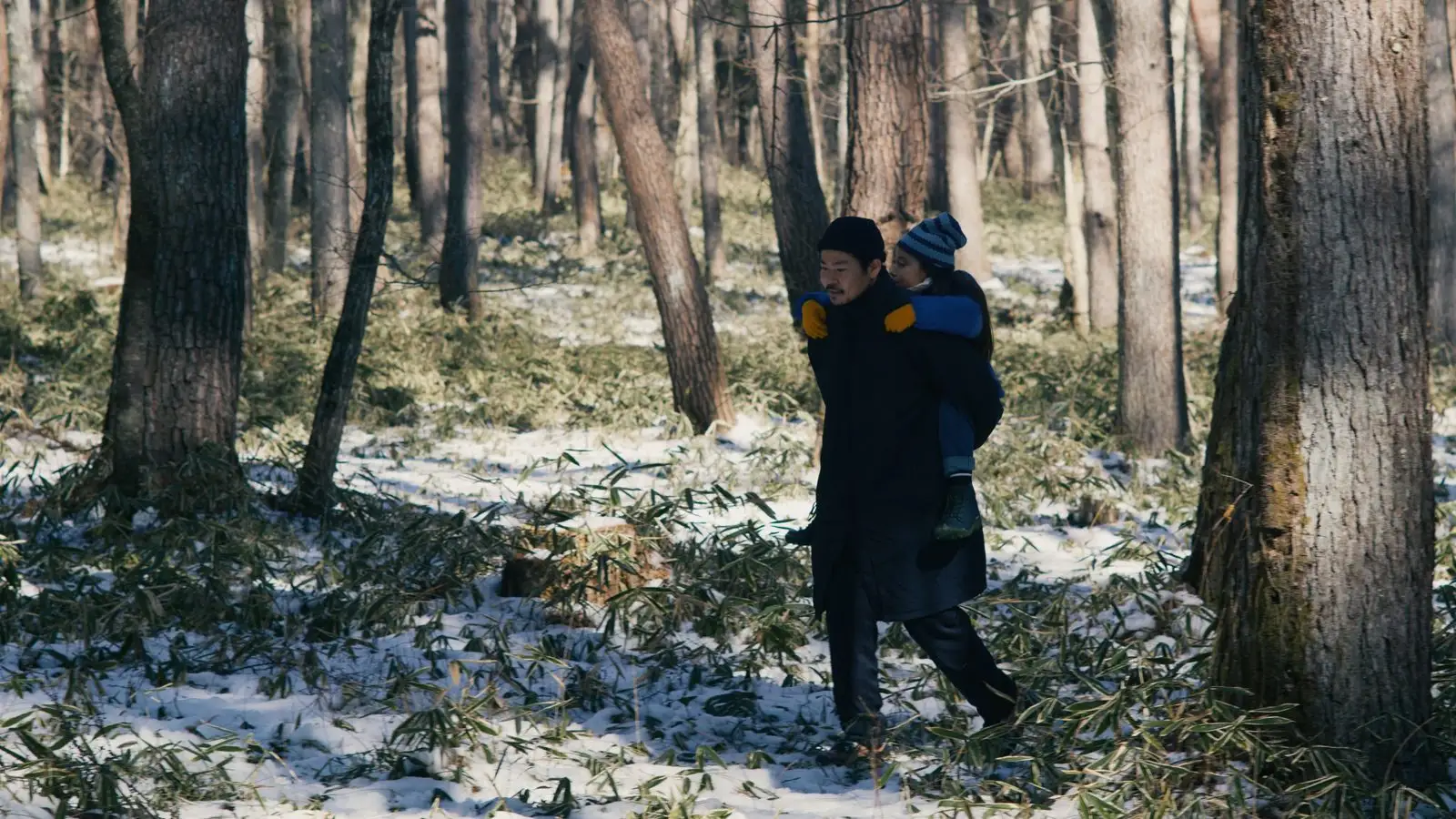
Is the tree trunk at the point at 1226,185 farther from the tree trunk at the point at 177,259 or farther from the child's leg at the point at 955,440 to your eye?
the child's leg at the point at 955,440

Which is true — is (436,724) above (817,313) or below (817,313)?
below

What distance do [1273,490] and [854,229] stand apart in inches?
62.5

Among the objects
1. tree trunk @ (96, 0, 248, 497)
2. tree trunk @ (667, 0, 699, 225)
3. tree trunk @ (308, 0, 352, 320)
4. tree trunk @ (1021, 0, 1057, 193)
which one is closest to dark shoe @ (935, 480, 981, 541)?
tree trunk @ (96, 0, 248, 497)

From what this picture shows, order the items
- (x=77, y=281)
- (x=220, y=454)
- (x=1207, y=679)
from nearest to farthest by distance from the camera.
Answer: (x=1207, y=679)
(x=220, y=454)
(x=77, y=281)

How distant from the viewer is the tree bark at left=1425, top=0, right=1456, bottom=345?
15148mm

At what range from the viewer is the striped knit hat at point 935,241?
16.0 feet

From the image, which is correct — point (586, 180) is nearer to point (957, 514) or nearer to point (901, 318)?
point (901, 318)

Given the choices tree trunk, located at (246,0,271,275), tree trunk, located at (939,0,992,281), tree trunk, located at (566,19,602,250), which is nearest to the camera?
tree trunk, located at (246,0,271,275)

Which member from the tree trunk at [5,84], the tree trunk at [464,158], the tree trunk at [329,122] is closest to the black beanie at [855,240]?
the tree trunk at [464,158]

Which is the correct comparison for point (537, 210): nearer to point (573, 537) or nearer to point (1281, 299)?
point (573, 537)

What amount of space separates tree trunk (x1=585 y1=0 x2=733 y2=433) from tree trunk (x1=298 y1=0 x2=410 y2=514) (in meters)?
3.79

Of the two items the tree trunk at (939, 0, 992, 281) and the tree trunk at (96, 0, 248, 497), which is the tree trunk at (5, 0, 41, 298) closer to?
the tree trunk at (96, 0, 248, 497)

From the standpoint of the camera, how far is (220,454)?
800 centimetres

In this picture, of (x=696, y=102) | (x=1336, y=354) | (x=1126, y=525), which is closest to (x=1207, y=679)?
(x=1336, y=354)
